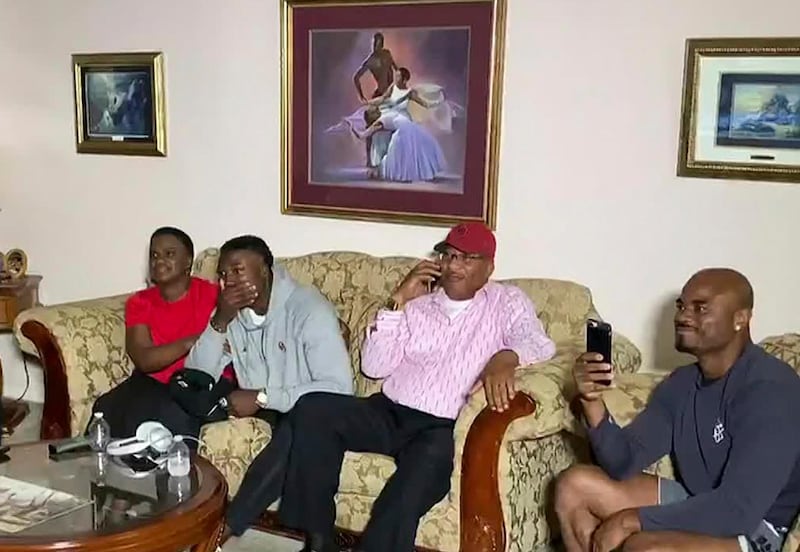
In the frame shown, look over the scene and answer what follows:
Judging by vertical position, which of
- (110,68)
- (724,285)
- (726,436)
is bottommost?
(726,436)

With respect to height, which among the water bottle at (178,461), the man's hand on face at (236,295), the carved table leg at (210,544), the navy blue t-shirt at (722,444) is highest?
the man's hand on face at (236,295)

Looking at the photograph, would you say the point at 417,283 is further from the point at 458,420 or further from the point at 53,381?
the point at 53,381

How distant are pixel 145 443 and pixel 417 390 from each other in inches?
34.4

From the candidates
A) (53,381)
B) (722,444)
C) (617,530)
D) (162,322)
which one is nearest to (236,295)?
(162,322)

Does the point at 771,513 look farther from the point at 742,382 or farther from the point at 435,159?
the point at 435,159

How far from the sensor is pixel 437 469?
9.00 feet

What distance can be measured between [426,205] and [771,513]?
182 centimetres

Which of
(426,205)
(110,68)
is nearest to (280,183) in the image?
(426,205)

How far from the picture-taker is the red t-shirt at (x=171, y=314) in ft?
11.3

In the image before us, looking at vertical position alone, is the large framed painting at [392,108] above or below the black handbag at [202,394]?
above

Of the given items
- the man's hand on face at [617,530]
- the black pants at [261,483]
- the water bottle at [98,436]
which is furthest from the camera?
the black pants at [261,483]

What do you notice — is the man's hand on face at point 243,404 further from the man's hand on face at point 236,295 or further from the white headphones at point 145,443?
the white headphones at point 145,443

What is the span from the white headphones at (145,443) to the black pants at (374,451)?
1.47 feet

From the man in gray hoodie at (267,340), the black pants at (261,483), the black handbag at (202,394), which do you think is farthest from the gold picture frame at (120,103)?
the black pants at (261,483)
